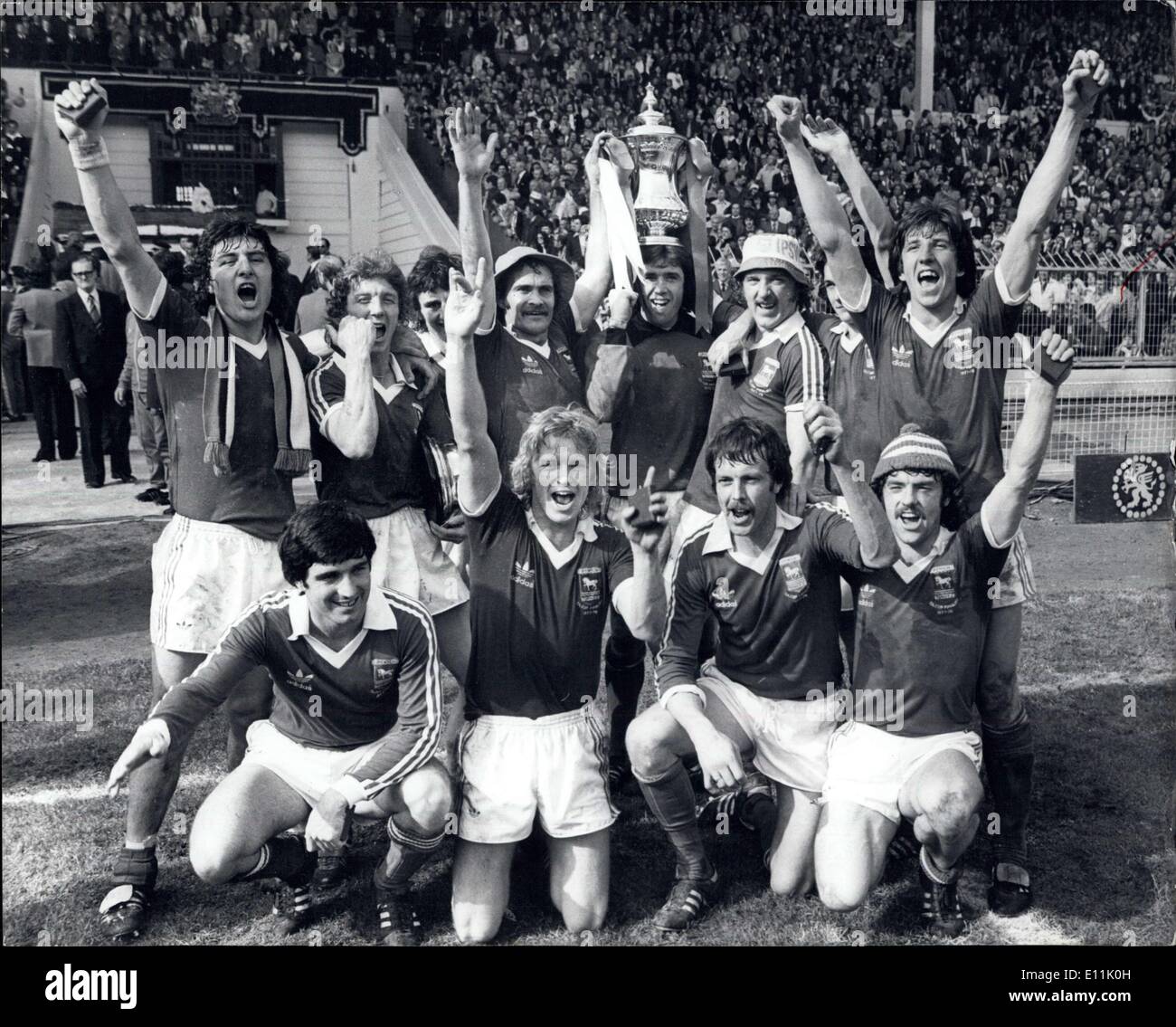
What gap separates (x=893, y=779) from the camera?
10.9 ft

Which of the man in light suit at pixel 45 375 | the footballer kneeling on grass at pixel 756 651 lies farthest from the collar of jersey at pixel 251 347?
the man in light suit at pixel 45 375

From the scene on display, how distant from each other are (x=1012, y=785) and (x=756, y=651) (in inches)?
36.3

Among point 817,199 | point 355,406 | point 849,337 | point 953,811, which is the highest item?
point 817,199

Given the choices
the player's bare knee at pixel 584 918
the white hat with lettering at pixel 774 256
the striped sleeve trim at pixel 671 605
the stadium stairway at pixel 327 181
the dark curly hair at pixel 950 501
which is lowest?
the player's bare knee at pixel 584 918

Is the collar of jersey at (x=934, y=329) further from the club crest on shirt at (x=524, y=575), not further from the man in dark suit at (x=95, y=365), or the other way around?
the man in dark suit at (x=95, y=365)

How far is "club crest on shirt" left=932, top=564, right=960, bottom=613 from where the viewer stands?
338 centimetres

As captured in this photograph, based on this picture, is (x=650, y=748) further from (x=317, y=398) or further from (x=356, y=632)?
(x=317, y=398)

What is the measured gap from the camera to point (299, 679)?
3293 mm

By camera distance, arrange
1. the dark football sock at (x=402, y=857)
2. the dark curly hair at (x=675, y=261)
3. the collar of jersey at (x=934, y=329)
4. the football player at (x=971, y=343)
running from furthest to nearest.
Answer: the dark curly hair at (x=675, y=261) → the collar of jersey at (x=934, y=329) → the football player at (x=971, y=343) → the dark football sock at (x=402, y=857)

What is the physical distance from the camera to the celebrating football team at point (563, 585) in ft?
10.6

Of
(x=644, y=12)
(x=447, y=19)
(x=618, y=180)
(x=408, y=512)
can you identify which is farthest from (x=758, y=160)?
(x=408, y=512)

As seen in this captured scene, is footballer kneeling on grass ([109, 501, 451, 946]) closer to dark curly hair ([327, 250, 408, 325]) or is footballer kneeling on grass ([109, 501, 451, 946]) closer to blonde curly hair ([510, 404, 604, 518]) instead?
blonde curly hair ([510, 404, 604, 518])

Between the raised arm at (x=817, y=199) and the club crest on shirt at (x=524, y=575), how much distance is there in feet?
4.77

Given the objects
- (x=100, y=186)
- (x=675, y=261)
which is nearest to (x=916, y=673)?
(x=675, y=261)
